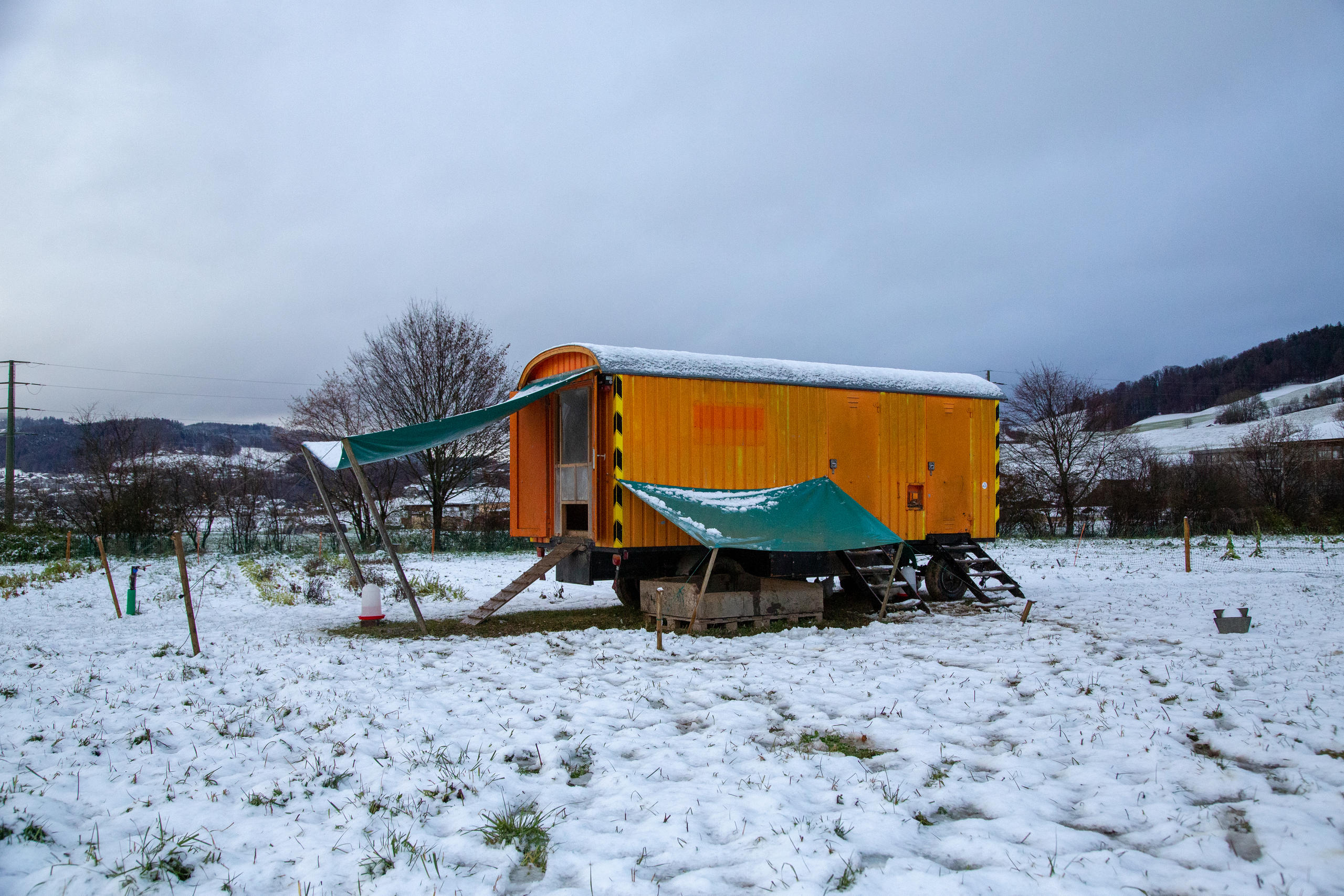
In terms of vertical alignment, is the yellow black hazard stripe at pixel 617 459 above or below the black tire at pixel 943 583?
above

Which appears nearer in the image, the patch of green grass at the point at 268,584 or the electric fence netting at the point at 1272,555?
the patch of green grass at the point at 268,584

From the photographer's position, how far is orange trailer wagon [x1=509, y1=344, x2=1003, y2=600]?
28.6ft

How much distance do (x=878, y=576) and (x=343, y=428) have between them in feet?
61.1

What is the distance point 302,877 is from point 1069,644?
6.13 metres

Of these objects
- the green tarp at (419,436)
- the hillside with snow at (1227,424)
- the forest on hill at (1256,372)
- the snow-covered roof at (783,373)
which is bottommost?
the green tarp at (419,436)

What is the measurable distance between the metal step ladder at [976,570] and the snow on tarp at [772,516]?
1.81 m

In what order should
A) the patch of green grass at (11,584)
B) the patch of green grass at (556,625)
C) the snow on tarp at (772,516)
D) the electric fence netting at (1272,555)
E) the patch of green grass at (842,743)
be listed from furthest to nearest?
the electric fence netting at (1272,555)
the patch of green grass at (11,584)
the patch of green grass at (556,625)
the snow on tarp at (772,516)
the patch of green grass at (842,743)

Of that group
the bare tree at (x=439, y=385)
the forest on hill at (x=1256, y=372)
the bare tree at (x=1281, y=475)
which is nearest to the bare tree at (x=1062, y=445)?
the bare tree at (x=1281, y=475)

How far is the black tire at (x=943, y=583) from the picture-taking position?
10609 millimetres

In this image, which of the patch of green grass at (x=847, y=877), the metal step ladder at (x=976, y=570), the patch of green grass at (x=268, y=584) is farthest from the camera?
the patch of green grass at (x=268, y=584)

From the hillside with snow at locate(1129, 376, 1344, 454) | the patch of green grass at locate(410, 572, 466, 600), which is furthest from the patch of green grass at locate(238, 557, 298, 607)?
the hillside with snow at locate(1129, 376, 1344, 454)

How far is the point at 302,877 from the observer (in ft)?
9.93

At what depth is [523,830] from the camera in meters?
3.35

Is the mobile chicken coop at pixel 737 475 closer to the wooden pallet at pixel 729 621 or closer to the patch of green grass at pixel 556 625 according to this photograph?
the wooden pallet at pixel 729 621
